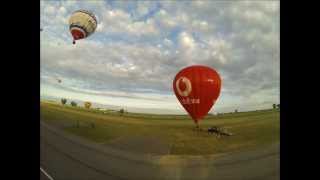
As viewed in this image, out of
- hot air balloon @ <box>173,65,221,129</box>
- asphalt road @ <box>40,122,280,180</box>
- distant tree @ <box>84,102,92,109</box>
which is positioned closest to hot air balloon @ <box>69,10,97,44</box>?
asphalt road @ <box>40,122,280,180</box>

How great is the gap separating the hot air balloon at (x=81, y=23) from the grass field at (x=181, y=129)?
7.58 feet

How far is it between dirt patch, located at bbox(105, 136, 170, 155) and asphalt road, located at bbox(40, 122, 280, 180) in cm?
32

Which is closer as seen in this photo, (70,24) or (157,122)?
(70,24)

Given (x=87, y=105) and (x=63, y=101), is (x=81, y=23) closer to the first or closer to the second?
(x=63, y=101)

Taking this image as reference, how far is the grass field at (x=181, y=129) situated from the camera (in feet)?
32.5

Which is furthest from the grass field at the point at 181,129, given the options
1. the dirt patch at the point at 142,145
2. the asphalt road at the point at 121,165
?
the asphalt road at the point at 121,165

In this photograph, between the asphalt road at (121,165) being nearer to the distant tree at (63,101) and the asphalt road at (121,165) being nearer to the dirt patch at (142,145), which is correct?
the dirt patch at (142,145)

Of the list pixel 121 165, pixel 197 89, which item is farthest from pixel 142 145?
pixel 197 89
